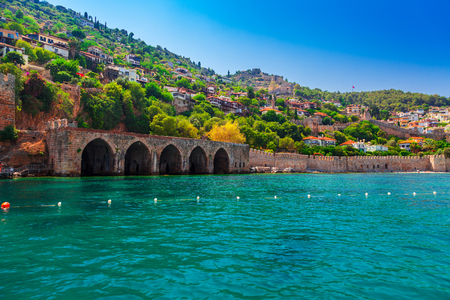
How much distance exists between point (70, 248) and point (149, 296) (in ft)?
12.9

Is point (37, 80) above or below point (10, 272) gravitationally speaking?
above

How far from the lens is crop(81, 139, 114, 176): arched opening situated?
3744 centimetres

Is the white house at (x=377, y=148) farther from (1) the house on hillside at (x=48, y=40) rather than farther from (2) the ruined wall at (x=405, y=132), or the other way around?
(1) the house on hillside at (x=48, y=40)

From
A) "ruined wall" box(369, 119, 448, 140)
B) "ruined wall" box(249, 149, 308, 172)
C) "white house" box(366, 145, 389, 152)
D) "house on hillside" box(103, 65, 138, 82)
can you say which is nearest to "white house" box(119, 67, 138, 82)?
"house on hillside" box(103, 65, 138, 82)

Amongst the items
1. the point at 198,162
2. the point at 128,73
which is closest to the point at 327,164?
the point at 198,162

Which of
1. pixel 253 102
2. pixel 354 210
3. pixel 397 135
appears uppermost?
pixel 253 102

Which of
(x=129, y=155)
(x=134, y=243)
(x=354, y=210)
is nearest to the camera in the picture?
(x=134, y=243)

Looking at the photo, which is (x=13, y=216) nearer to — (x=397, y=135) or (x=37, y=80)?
(x=37, y=80)

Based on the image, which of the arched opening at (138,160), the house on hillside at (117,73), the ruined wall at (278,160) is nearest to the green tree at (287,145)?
the ruined wall at (278,160)

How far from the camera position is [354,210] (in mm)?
15422

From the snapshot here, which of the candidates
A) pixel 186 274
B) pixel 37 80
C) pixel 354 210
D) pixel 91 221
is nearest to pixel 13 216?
pixel 91 221

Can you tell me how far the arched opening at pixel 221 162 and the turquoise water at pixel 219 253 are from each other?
34.5 meters

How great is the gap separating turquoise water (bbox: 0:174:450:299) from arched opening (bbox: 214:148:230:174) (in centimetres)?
3450

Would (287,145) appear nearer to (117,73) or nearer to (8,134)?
(8,134)
